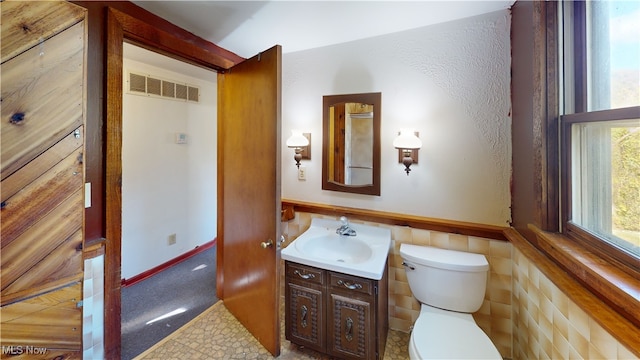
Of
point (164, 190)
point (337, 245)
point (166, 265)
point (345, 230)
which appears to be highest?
point (164, 190)

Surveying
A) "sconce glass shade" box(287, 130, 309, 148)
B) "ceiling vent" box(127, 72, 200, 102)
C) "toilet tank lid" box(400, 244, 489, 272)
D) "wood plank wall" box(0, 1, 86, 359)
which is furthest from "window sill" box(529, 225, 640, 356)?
"ceiling vent" box(127, 72, 200, 102)

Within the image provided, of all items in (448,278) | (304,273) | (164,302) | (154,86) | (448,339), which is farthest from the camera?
(154,86)

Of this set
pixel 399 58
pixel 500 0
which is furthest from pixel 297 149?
pixel 500 0

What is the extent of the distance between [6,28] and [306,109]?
1610 mm

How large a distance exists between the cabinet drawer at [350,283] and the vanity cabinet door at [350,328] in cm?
5

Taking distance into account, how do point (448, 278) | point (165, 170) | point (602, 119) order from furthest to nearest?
point (165, 170), point (448, 278), point (602, 119)

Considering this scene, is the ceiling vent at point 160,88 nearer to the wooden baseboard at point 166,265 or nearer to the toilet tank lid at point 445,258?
the wooden baseboard at point 166,265

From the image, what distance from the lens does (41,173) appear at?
39.4 inches

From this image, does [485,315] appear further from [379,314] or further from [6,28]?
[6,28]

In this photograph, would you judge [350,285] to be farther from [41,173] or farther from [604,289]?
[41,173]

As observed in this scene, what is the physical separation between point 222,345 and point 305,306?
0.67 metres

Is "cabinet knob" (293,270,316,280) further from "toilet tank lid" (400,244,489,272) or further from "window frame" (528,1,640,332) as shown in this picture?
"window frame" (528,1,640,332)

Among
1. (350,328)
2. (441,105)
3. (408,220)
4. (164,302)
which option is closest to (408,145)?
(441,105)

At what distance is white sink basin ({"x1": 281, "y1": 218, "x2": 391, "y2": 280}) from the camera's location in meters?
1.61
